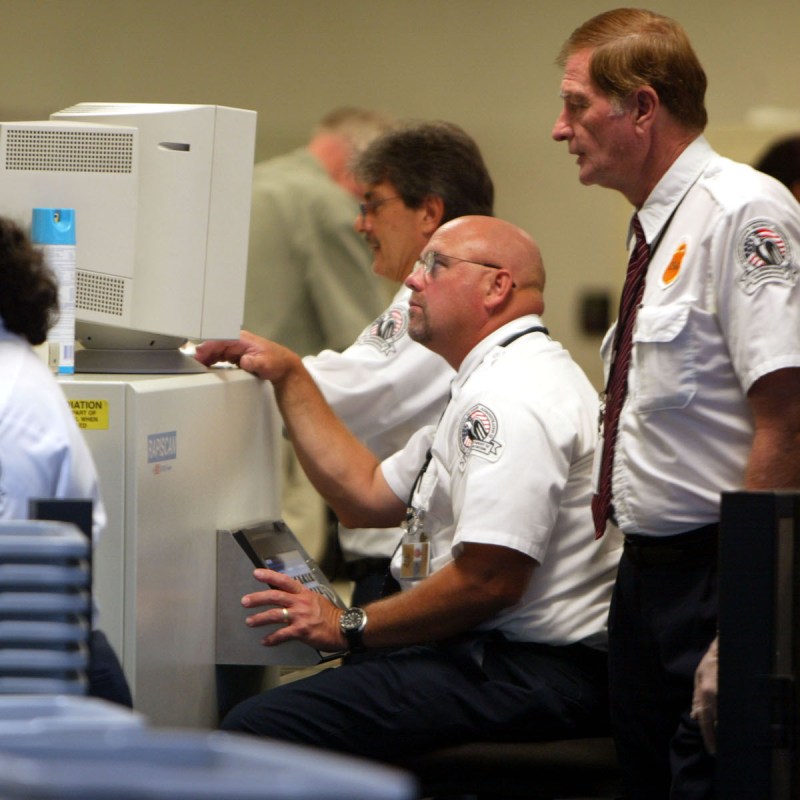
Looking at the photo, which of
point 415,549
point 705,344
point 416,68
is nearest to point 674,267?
point 705,344

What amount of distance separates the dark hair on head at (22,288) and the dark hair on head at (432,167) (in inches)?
51.9

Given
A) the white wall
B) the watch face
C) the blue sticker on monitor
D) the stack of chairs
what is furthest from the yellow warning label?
the white wall

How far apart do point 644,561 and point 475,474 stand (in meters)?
0.31

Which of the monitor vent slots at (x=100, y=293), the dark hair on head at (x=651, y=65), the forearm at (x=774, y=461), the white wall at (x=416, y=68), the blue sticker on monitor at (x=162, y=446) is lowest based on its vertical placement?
the blue sticker on monitor at (x=162, y=446)

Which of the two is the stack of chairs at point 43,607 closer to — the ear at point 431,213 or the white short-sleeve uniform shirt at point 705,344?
the white short-sleeve uniform shirt at point 705,344

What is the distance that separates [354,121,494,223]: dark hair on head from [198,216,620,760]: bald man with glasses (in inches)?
18.7

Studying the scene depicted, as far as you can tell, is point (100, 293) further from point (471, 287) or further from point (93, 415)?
point (471, 287)

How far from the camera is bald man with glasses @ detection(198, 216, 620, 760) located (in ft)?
7.18

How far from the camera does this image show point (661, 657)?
6.66 ft

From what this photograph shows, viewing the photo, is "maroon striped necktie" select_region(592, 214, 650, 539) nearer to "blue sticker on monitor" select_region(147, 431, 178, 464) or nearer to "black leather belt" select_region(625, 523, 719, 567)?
"black leather belt" select_region(625, 523, 719, 567)

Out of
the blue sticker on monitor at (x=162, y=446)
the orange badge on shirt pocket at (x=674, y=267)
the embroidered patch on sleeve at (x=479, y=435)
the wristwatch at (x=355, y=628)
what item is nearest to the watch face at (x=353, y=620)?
the wristwatch at (x=355, y=628)

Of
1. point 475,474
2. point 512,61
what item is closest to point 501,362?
point 475,474

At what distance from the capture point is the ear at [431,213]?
2.90 metres

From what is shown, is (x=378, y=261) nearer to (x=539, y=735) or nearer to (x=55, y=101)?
(x=539, y=735)
